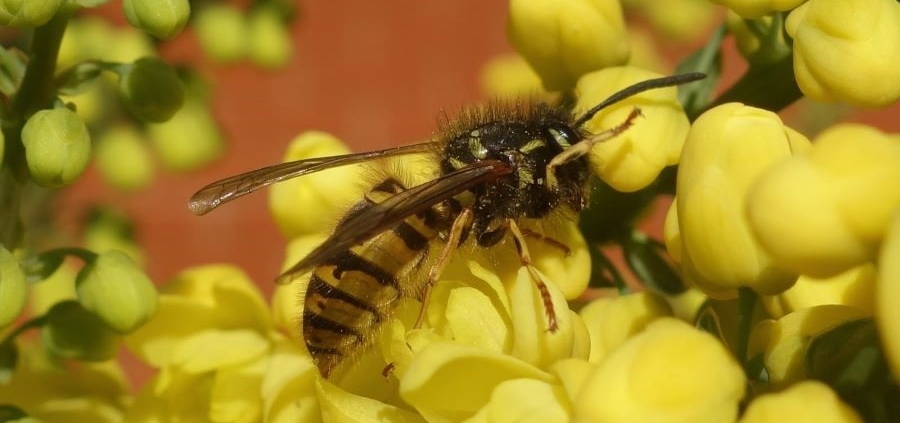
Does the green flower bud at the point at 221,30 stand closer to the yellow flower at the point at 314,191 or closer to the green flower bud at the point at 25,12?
the yellow flower at the point at 314,191

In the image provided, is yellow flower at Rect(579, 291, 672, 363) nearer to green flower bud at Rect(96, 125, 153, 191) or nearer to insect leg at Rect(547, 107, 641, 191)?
insect leg at Rect(547, 107, 641, 191)

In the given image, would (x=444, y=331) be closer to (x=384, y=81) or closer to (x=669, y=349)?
(x=669, y=349)

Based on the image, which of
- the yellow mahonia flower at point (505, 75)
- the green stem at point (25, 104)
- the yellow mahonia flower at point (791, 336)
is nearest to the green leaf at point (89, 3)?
the green stem at point (25, 104)

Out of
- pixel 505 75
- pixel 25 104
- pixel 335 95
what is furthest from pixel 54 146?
pixel 335 95

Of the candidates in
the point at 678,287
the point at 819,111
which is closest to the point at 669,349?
the point at 678,287

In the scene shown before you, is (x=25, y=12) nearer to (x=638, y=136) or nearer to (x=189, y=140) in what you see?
(x=638, y=136)

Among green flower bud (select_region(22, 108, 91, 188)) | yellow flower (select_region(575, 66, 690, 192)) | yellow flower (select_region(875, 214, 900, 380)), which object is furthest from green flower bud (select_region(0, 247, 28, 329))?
yellow flower (select_region(875, 214, 900, 380))
